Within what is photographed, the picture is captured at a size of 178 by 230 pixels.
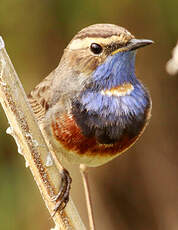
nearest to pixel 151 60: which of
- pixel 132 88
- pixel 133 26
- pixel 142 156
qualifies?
pixel 133 26

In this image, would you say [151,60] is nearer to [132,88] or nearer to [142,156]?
[142,156]

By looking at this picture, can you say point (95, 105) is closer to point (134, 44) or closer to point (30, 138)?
point (134, 44)

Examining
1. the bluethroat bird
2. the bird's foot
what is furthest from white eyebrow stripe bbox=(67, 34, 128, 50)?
the bird's foot

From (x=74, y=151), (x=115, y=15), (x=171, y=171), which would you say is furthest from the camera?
(x=171, y=171)

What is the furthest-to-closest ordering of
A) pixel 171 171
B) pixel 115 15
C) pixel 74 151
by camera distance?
pixel 171 171, pixel 115 15, pixel 74 151

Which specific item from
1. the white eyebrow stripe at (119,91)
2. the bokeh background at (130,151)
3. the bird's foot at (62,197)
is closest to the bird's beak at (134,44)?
the white eyebrow stripe at (119,91)

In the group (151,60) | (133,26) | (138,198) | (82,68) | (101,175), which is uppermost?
(82,68)
